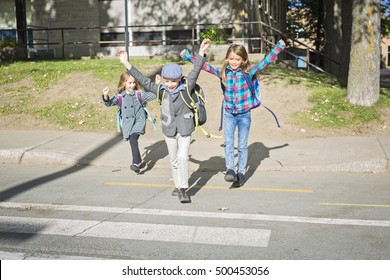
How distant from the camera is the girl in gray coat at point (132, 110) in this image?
811 cm

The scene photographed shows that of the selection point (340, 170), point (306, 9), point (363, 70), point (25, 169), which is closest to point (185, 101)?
point (340, 170)

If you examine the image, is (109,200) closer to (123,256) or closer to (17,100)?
(123,256)

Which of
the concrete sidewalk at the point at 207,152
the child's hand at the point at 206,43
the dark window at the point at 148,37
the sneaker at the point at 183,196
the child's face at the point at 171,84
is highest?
the child's hand at the point at 206,43

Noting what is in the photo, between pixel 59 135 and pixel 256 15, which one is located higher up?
pixel 256 15

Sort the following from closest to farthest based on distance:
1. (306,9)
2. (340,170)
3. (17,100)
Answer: (340,170) → (17,100) → (306,9)

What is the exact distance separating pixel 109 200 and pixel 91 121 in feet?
19.3

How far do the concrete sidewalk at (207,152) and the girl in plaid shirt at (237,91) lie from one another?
1.34 meters

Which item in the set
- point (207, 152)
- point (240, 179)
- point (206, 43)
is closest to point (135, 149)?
point (207, 152)

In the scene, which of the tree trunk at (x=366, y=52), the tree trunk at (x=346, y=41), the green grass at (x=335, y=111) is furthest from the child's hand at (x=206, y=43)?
the tree trunk at (x=346, y=41)

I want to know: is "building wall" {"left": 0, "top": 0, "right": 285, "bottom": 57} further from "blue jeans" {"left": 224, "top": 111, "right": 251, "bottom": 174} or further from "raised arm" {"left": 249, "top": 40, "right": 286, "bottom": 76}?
"raised arm" {"left": 249, "top": 40, "right": 286, "bottom": 76}

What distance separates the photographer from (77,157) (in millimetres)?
9289

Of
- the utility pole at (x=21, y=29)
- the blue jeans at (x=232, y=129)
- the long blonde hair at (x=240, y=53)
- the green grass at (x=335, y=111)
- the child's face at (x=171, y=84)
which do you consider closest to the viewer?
the child's face at (x=171, y=84)

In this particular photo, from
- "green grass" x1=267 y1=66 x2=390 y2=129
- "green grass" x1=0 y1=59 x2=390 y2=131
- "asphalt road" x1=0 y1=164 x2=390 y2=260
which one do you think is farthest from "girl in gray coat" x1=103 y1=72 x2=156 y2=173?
A: "green grass" x1=267 y1=66 x2=390 y2=129

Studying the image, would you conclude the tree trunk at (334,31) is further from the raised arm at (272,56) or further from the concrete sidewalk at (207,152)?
the raised arm at (272,56)
